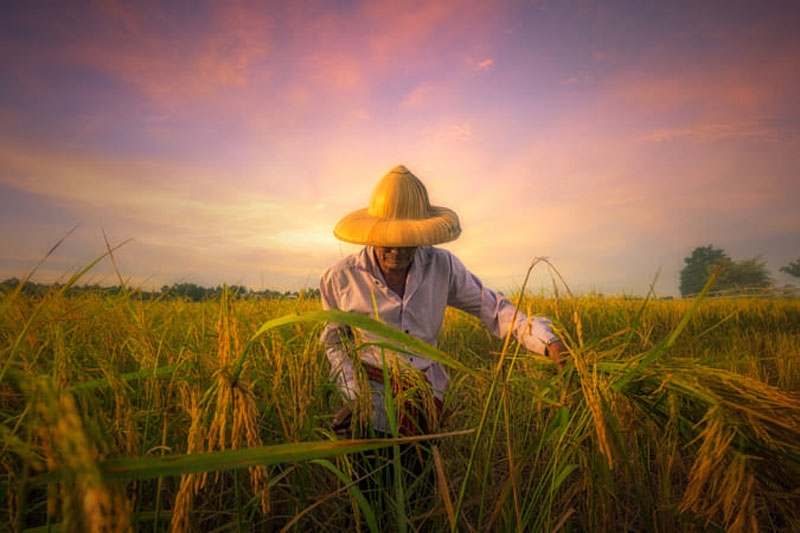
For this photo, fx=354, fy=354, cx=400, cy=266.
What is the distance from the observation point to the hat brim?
2.17 metres

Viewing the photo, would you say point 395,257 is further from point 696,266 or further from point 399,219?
point 696,266

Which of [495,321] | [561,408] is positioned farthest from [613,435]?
[495,321]

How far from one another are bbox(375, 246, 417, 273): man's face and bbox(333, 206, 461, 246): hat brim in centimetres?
15

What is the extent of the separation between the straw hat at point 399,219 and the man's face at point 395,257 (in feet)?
0.53

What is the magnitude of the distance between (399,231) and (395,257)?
283 mm

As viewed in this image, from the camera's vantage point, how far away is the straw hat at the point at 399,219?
7.16ft

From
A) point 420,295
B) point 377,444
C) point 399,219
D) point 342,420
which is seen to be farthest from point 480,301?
point 377,444

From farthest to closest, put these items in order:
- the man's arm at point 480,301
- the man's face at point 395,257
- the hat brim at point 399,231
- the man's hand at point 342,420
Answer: the man's arm at point 480,301, the man's face at point 395,257, the hat brim at point 399,231, the man's hand at point 342,420

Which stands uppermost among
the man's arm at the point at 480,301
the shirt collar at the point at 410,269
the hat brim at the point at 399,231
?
the hat brim at the point at 399,231

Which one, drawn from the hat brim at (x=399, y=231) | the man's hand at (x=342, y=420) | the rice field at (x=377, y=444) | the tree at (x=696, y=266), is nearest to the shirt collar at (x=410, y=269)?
the hat brim at (x=399, y=231)

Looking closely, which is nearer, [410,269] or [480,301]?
[410,269]

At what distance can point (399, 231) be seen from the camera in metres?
2.20

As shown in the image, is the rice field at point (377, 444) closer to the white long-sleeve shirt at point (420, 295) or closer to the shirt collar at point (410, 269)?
the white long-sleeve shirt at point (420, 295)

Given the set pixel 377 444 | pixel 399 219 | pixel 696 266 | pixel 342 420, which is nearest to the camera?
pixel 377 444
